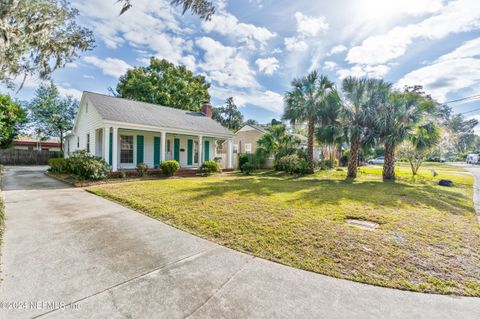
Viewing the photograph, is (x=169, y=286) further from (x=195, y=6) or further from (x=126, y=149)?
(x=126, y=149)

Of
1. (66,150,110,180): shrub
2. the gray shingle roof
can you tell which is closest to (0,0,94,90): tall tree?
the gray shingle roof

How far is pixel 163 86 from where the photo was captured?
2678 cm

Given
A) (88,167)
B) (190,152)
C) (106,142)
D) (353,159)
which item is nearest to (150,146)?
(190,152)

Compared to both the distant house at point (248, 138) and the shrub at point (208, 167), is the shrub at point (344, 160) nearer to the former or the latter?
the distant house at point (248, 138)

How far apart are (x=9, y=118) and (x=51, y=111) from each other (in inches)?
225

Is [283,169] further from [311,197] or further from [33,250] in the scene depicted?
[33,250]

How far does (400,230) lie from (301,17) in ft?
32.0

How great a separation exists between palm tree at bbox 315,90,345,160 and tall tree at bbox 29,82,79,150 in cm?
3060

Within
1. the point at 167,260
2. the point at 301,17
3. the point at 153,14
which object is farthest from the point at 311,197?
the point at 153,14

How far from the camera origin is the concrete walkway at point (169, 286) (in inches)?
85.7

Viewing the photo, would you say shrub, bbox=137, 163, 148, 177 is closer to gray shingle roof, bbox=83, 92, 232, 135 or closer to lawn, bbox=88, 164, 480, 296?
gray shingle roof, bbox=83, 92, 232, 135

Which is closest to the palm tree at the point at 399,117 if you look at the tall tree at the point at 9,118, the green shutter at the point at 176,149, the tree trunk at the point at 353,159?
the tree trunk at the point at 353,159

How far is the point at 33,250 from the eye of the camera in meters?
3.41

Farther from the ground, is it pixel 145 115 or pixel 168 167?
pixel 145 115
